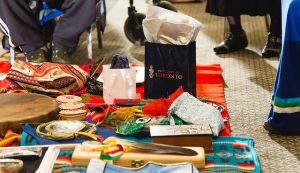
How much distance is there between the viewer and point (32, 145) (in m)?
1.85

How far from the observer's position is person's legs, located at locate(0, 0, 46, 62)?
2975mm

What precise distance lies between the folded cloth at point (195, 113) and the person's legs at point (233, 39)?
4.48 feet

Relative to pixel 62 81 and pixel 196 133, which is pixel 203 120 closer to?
pixel 196 133

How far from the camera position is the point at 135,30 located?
3566 millimetres

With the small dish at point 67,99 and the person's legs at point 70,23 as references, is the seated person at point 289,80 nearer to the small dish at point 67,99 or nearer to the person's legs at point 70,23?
the small dish at point 67,99

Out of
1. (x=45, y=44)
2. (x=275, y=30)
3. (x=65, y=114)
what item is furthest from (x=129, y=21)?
(x=65, y=114)

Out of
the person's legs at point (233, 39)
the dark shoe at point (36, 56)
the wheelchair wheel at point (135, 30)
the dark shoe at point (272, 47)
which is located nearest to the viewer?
the dark shoe at point (36, 56)

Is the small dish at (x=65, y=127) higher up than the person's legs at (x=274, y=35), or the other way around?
the person's legs at (x=274, y=35)

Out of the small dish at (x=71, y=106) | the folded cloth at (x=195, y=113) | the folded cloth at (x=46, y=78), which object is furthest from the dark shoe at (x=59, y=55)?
A: the folded cloth at (x=195, y=113)

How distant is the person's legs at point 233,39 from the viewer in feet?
11.1

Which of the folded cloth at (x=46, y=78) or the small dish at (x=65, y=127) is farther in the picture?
the folded cloth at (x=46, y=78)

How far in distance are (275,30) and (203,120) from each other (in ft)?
4.91

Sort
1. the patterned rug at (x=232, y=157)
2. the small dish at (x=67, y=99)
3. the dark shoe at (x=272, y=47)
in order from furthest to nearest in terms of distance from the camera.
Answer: the dark shoe at (x=272, y=47), the small dish at (x=67, y=99), the patterned rug at (x=232, y=157)

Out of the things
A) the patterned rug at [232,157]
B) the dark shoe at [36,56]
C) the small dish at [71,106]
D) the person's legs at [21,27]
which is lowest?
the patterned rug at [232,157]
